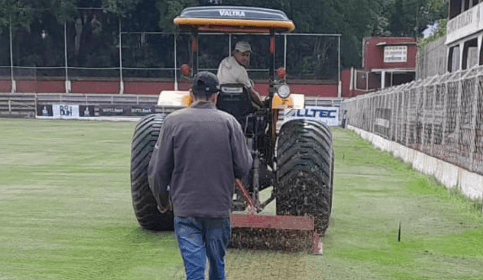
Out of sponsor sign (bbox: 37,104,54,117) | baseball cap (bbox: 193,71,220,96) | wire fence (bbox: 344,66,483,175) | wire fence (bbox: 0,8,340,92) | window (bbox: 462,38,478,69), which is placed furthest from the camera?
wire fence (bbox: 0,8,340,92)

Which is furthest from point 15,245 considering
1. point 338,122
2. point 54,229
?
point 338,122

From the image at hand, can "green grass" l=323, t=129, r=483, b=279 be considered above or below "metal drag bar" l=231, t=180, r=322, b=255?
below

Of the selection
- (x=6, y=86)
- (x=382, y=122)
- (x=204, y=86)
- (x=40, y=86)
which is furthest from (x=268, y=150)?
(x=40, y=86)

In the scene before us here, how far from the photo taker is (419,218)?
9102 millimetres

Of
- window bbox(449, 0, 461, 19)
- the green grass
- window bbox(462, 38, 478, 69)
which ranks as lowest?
the green grass

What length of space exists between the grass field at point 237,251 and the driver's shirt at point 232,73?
176 centimetres

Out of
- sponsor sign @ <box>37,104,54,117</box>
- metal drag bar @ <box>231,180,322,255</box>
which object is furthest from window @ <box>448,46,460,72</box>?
metal drag bar @ <box>231,180,322,255</box>

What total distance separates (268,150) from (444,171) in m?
5.26

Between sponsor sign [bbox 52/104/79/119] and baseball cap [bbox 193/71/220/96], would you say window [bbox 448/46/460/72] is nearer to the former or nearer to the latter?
sponsor sign [bbox 52/104/79/119]

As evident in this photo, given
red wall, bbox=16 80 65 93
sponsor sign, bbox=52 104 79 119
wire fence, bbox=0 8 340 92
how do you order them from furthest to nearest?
1. red wall, bbox=16 80 65 93
2. wire fence, bbox=0 8 340 92
3. sponsor sign, bbox=52 104 79 119

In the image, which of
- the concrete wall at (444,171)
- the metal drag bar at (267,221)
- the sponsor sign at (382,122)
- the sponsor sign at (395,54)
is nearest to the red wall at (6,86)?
the sponsor sign at (395,54)

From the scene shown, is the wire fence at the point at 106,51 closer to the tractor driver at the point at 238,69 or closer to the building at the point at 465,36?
the building at the point at 465,36

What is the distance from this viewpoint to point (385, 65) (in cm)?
4734

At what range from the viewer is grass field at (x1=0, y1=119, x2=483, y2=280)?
6289mm
